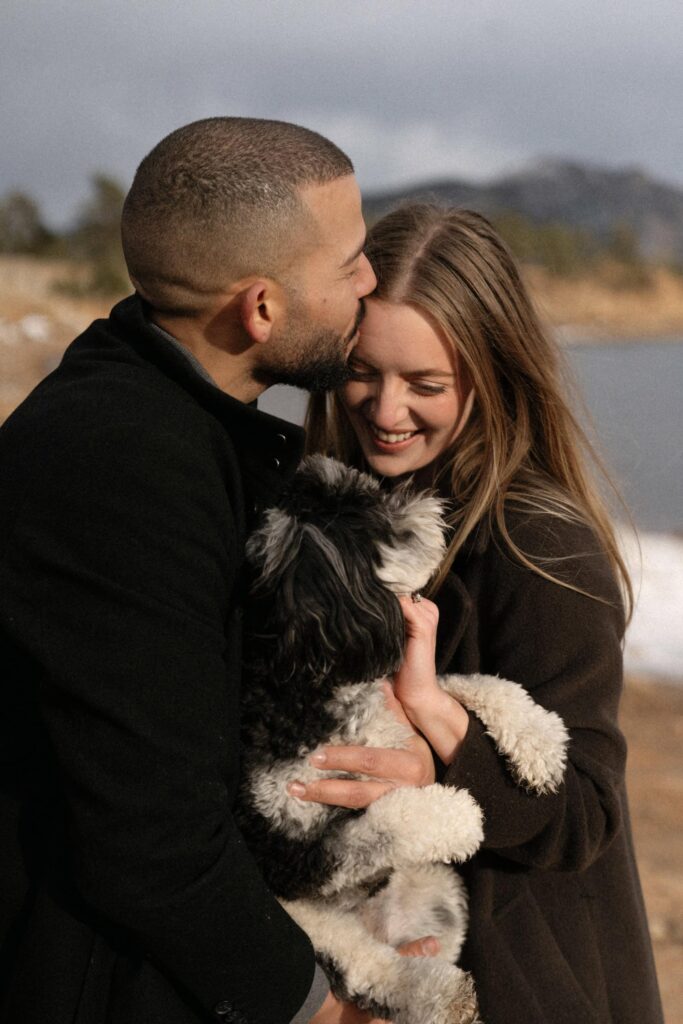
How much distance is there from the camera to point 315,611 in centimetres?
238

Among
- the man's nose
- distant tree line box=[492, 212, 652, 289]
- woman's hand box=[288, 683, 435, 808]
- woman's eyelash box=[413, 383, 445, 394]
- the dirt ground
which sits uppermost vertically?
distant tree line box=[492, 212, 652, 289]

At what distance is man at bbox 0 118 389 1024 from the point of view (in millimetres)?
1707

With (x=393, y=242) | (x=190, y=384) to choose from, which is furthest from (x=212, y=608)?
(x=393, y=242)

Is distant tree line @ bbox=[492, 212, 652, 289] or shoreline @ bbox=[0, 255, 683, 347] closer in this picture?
shoreline @ bbox=[0, 255, 683, 347]

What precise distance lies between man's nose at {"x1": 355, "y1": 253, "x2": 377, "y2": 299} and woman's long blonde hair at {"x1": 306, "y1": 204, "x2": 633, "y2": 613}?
0.22m

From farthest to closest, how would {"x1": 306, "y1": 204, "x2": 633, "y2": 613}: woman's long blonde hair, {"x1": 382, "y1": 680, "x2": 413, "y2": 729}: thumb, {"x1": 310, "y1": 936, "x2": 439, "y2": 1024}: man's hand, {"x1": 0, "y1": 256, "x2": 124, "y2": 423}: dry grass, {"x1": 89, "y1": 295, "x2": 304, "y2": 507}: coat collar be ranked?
1. {"x1": 0, "y1": 256, "x2": 124, "y2": 423}: dry grass
2. {"x1": 306, "y1": 204, "x2": 633, "y2": 613}: woman's long blonde hair
3. {"x1": 382, "y1": 680, "x2": 413, "y2": 729}: thumb
4. {"x1": 310, "y1": 936, "x2": 439, "y2": 1024}: man's hand
5. {"x1": 89, "y1": 295, "x2": 304, "y2": 507}: coat collar

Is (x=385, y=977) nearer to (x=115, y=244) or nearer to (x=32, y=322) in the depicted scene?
(x=32, y=322)

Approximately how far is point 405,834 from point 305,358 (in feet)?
3.75

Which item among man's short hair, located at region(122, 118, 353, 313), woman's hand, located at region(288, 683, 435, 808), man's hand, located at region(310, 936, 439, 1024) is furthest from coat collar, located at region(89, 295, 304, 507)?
man's hand, located at region(310, 936, 439, 1024)

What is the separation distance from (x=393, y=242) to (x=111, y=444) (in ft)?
5.33

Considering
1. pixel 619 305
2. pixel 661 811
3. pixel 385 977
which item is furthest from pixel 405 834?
pixel 619 305

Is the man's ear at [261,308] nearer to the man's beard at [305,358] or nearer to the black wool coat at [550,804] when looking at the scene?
A: the man's beard at [305,358]

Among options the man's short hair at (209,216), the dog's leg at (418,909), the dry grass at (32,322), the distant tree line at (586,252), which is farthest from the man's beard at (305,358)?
the distant tree line at (586,252)

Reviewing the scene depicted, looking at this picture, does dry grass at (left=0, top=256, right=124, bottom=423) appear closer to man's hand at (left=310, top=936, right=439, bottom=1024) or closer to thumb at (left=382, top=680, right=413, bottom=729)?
thumb at (left=382, top=680, right=413, bottom=729)
